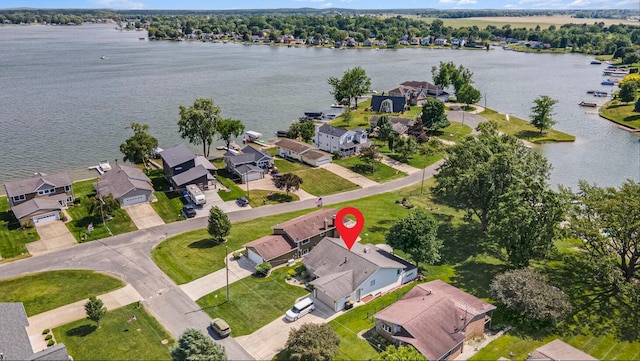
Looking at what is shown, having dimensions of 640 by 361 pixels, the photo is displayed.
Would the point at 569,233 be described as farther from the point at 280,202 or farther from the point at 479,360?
the point at 280,202

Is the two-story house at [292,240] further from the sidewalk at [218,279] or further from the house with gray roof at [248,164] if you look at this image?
the house with gray roof at [248,164]

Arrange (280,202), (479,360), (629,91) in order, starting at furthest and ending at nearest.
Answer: (629,91), (280,202), (479,360)

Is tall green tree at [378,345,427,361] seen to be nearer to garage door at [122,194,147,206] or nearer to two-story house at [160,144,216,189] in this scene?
two-story house at [160,144,216,189]

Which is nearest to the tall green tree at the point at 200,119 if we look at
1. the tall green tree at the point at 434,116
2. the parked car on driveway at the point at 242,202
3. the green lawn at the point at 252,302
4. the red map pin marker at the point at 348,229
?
the parked car on driveway at the point at 242,202

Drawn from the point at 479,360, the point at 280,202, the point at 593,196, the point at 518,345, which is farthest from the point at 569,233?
the point at 280,202

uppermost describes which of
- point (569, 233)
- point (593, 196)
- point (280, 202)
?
point (593, 196)

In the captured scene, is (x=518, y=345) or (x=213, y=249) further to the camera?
(x=213, y=249)

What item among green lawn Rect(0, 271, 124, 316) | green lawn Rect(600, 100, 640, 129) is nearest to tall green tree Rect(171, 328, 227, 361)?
green lawn Rect(0, 271, 124, 316)
